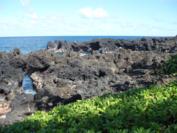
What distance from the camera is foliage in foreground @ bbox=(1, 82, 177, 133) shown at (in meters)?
9.16

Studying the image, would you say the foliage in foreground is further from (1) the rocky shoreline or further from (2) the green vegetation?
(2) the green vegetation

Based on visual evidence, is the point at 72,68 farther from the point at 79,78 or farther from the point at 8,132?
the point at 8,132

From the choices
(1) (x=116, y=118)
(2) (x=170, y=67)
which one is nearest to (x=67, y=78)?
(2) (x=170, y=67)

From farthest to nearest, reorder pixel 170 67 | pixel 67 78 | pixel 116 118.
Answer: pixel 67 78
pixel 170 67
pixel 116 118

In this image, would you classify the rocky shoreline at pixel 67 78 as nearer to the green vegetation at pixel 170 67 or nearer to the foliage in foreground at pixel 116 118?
the green vegetation at pixel 170 67

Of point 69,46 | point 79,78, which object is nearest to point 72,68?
point 79,78

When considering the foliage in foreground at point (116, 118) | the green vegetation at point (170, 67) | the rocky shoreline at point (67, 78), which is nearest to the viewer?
the foliage in foreground at point (116, 118)

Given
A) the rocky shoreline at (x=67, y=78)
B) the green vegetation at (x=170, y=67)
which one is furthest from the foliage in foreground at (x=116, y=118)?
the green vegetation at (x=170, y=67)

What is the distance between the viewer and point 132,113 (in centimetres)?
991

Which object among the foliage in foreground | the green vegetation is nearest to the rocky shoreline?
the green vegetation

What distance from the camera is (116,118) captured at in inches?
381

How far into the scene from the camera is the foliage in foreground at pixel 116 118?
9.16 metres

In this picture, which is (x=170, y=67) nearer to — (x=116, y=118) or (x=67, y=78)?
(x=67, y=78)

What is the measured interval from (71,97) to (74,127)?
1052 cm
